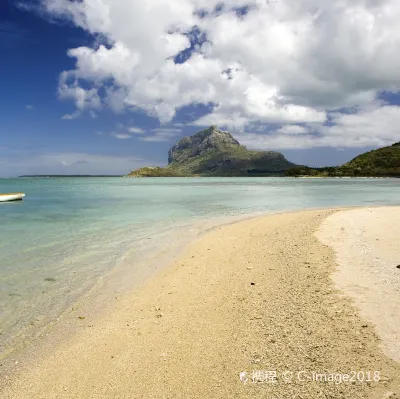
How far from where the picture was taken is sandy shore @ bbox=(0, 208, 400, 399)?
527cm

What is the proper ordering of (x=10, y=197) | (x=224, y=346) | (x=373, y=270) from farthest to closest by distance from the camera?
(x=10, y=197), (x=373, y=270), (x=224, y=346)

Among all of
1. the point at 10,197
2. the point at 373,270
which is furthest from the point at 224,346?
the point at 10,197

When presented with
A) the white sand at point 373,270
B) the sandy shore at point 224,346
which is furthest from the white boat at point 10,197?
the white sand at point 373,270

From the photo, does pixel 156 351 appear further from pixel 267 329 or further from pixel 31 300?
pixel 31 300

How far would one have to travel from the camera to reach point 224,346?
6512 mm

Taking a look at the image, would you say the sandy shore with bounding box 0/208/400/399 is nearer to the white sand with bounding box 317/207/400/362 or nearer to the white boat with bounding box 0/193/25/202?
the white sand with bounding box 317/207/400/362

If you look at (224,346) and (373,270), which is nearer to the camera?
(224,346)

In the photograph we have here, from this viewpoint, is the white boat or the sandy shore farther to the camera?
the white boat

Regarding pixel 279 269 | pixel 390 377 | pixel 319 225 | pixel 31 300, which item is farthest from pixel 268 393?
pixel 319 225

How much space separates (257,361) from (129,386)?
7.61 feet

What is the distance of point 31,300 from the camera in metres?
9.80

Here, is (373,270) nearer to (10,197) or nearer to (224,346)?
(224,346)

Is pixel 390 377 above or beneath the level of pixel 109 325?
above

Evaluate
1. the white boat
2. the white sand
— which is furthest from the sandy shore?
the white boat
